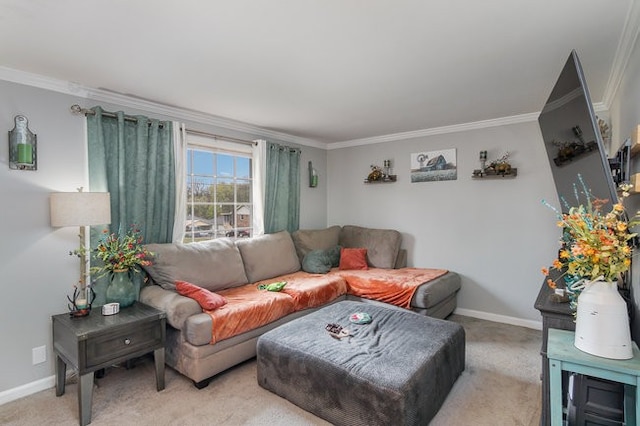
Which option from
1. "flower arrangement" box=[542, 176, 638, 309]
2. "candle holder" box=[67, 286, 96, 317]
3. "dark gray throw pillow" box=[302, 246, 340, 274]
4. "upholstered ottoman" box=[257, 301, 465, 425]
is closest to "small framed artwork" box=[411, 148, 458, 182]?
"dark gray throw pillow" box=[302, 246, 340, 274]

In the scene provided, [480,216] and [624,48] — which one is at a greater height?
[624,48]

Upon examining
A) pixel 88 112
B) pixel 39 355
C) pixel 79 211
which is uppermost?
pixel 88 112

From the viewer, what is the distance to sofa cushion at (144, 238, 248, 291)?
9.74 feet

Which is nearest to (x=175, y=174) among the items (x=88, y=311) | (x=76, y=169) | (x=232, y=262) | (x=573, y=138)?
(x=76, y=169)

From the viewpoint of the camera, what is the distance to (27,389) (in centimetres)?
245

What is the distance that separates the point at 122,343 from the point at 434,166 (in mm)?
3769

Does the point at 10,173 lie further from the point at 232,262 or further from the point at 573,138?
the point at 573,138

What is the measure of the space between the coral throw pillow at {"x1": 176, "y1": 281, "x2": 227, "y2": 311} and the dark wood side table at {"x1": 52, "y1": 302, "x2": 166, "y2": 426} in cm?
26

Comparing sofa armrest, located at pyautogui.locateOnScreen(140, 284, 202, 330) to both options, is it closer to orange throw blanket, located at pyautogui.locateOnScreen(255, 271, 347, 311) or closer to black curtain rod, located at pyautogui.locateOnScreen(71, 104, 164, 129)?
orange throw blanket, located at pyautogui.locateOnScreen(255, 271, 347, 311)

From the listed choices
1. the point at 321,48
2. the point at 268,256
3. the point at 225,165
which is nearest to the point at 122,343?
the point at 268,256

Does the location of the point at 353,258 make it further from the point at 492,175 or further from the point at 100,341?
the point at 100,341

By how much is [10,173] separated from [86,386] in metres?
1.59

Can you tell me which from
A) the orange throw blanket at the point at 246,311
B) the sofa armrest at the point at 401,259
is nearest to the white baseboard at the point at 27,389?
the orange throw blanket at the point at 246,311

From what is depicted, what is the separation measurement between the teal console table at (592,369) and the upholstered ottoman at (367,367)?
0.68 m
